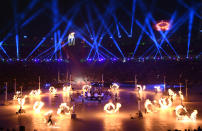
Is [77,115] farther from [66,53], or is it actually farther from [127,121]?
[66,53]

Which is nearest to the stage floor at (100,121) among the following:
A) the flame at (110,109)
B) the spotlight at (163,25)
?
the flame at (110,109)

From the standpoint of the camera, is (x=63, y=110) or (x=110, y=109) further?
(x=110, y=109)

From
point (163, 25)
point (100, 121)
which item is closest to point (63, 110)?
point (100, 121)

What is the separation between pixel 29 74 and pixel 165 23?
2580 centimetres

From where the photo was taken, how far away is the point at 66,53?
144ft

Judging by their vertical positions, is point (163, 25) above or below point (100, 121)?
above

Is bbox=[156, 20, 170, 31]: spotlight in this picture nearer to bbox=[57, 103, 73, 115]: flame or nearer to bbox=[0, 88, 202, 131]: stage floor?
bbox=[0, 88, 202, 131]: stage floor

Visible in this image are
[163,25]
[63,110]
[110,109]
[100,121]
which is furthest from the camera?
[163,25]

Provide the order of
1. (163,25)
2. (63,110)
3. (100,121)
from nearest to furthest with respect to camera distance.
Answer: (100,121) → (63,110) → (163,25)

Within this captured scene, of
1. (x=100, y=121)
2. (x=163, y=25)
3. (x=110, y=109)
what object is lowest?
(x=100, y=121)

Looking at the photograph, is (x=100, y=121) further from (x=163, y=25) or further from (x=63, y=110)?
(x=163, y=25)

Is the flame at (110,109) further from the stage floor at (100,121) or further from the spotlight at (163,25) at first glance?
the spotlight at (163,25)

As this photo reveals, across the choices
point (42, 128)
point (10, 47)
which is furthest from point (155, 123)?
point (10, 47)

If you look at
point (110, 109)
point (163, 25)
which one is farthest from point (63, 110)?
point (163, 25)
